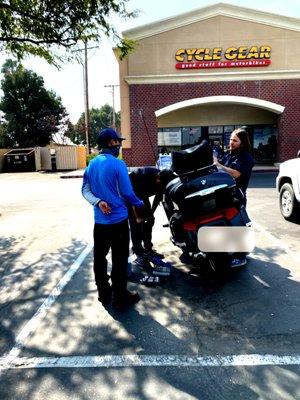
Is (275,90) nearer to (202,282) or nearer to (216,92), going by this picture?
(216,92)

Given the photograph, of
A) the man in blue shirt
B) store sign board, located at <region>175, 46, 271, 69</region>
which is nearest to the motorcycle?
the man in blue shirt

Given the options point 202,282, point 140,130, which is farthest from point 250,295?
point 140,130

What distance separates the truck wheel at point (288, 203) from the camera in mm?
7016

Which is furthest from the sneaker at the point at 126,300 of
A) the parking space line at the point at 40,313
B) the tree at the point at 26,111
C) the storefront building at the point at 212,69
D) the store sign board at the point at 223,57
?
the tree at the point at 26,111

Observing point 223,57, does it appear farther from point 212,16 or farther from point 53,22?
point 53,22

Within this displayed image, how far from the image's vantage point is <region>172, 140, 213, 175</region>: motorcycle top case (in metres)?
4.02

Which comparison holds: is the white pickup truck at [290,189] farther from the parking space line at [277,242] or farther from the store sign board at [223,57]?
the store sign board at [223,57]

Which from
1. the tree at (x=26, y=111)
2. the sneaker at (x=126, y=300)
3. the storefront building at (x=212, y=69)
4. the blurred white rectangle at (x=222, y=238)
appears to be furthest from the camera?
the tree at (x=26, y=111)

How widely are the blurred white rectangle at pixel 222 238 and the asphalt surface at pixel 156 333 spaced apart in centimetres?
52

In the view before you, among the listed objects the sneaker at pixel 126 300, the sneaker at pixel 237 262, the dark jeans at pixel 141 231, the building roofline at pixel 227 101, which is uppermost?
the building roofline at pixel 227 101

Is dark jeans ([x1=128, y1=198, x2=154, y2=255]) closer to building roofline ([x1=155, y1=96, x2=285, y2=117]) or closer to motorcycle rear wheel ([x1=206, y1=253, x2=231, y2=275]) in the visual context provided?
motorcycle rear wheel ([x1=206, y1=253, x2=231, y2=275])

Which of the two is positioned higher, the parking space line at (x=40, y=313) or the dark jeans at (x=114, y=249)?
the dark jeans at (x=114, y=249)

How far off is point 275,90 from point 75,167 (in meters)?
15.4

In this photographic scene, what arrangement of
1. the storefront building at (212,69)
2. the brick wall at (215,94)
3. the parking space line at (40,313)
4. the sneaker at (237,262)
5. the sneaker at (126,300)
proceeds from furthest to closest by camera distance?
the brick wall at (215,94), the storefront building at (212,69), the sneaker at (237,262), the sneaker at (126,300), the parking space line at (40,313)
